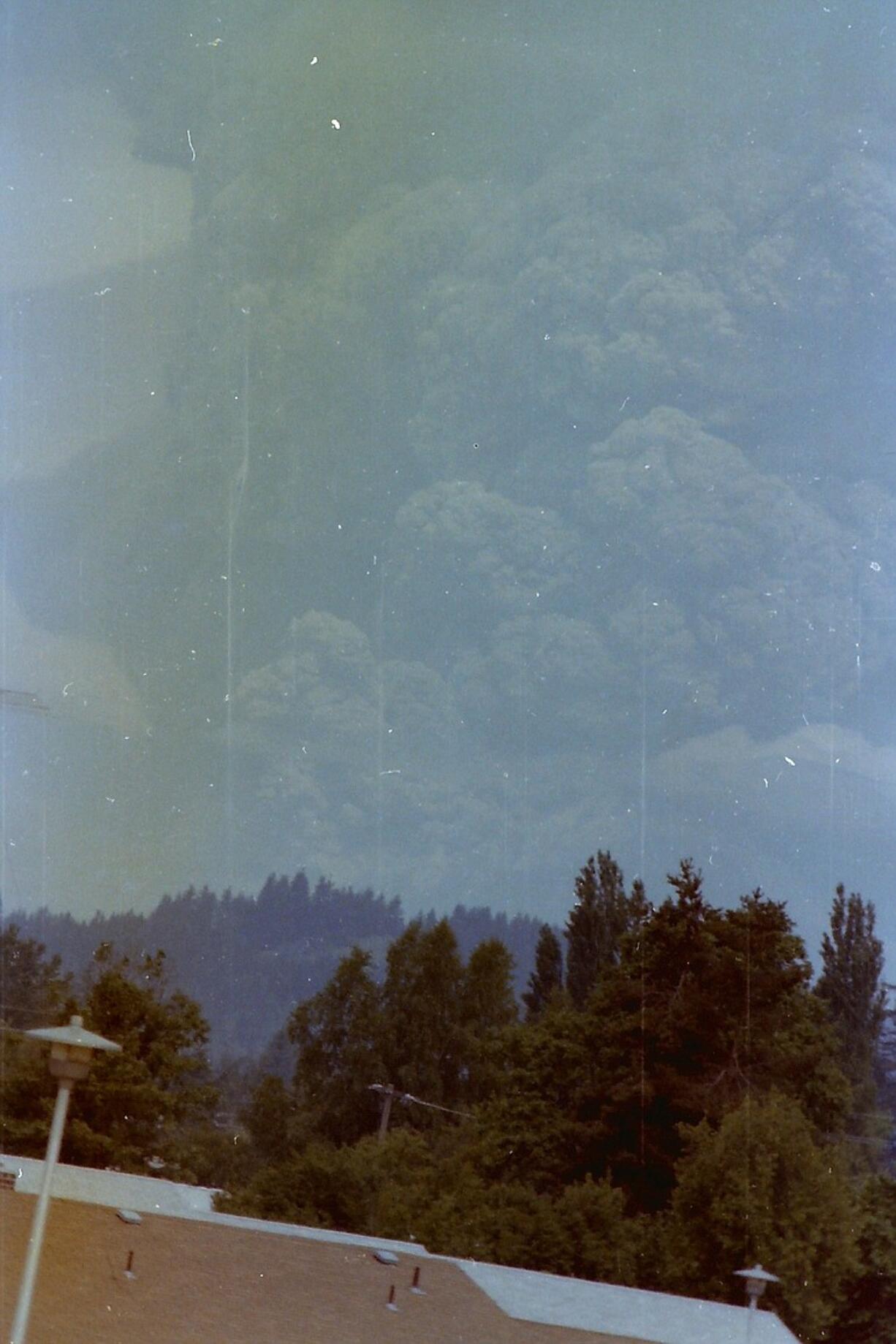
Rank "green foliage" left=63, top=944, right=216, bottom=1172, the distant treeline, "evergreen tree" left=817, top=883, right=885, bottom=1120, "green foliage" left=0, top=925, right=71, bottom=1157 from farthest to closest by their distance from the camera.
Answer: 1. "green foliage" left=0, top=925, right=71, bottom=1157
2. "green foliage" left=63, top=944, right=216, bottom=1172
3. the distant treeline
4. "evergreen tree" left=817, top=883, right=885, bottom=1120

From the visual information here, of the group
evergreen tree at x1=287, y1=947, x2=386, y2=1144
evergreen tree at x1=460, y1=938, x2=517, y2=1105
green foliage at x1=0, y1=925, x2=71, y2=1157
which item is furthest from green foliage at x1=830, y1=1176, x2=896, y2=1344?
green foliage at x1=0, y1=925, x2=71, y2=1157

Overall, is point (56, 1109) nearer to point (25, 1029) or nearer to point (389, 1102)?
point (25, 1029)

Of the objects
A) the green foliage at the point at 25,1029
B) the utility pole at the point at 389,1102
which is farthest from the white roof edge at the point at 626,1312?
the green foliage at the point at 25,1029

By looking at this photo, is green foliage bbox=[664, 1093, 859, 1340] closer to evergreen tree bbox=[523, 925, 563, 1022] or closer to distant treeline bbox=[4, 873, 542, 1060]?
evergreen tree bbox=[523, 925, 563, 1022]

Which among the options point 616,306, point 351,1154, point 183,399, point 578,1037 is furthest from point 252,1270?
point 616,306

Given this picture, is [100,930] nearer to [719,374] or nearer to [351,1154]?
[351,1154]

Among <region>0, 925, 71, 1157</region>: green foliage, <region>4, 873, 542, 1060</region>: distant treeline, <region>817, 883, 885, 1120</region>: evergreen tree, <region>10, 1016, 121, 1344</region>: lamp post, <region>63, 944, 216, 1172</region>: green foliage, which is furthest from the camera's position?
<region>0, 925, 71, 1157</region>: green foliage

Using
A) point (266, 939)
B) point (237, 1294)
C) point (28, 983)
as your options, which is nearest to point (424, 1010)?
point (266, 939)
